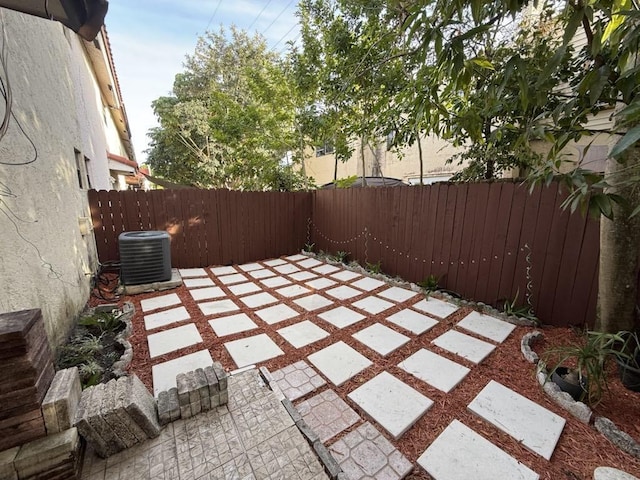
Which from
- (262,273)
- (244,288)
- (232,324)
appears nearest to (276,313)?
(232,324)

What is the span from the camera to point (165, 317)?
290cm

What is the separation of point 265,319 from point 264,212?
123 inches

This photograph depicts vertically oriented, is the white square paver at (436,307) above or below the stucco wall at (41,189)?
below

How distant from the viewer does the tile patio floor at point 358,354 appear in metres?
1.45

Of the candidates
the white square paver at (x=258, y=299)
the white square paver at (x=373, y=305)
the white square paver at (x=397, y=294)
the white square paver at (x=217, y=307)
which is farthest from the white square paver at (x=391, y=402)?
the white square paver at (x=217, y=307)

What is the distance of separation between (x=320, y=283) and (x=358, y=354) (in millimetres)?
1847

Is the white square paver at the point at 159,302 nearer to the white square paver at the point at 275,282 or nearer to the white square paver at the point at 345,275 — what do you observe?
the white square paver at the point at 275,282

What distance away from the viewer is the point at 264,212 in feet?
18.3

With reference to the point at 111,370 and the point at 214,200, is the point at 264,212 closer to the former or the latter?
the point at 214,200

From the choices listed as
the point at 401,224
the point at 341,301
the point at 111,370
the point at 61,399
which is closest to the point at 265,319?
the point at 341,301

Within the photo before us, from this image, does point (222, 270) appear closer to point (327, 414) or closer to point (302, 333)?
point (302, 333)

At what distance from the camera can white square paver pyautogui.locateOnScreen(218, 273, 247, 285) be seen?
4207mm

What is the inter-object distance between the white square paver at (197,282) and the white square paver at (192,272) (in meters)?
0.21

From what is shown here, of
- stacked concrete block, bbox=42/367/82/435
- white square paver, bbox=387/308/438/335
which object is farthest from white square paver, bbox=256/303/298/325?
stacked concrete block, bbox=42/367/82/435
